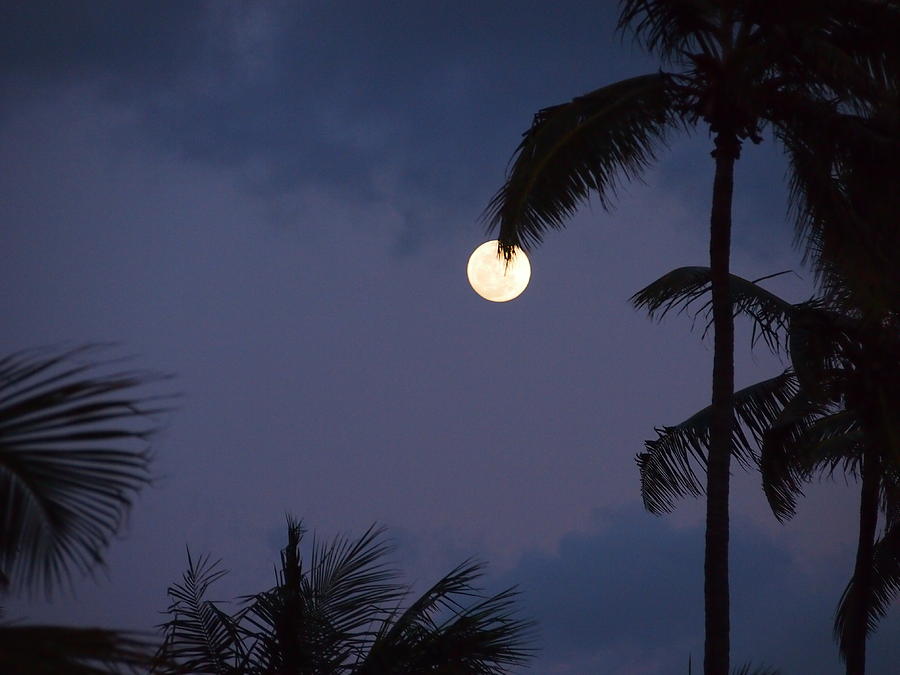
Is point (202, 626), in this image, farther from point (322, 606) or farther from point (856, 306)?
point (856, 306)

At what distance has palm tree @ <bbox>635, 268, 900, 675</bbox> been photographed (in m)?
10.4

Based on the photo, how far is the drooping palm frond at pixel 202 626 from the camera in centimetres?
653

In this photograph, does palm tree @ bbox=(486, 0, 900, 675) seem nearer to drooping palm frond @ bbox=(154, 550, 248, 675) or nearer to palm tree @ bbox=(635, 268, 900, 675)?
palm tree @ bbox=(635, 268, 900, 675)

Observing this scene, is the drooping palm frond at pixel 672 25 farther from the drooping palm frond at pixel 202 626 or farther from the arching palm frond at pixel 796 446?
the drooping palm frond at pixel 202 626

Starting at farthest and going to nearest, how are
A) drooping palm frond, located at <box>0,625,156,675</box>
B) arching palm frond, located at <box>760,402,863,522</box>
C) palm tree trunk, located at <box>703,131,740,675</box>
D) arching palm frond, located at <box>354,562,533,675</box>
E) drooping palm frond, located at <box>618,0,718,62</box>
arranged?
arching palm frond, located at <box>760,402,863,522</box>
drooping palm frond, located at <box>618,0,718,62</box>
palm tree trunk, located at <box>703,131,740,675</box>
arching palm frond, located at <box>354,562,533,675</box>
drooping palm frond, located at <box>0,625,156,675</box>

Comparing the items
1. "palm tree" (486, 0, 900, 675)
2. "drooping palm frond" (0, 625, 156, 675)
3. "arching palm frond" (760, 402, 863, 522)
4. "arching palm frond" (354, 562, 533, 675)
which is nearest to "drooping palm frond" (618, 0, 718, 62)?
"palm tree" (486, 0, 900, 675)

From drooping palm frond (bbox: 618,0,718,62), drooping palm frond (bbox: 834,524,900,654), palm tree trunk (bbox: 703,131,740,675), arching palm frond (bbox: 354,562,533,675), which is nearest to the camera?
arching palm frond (bbox: 354,562,533,675)

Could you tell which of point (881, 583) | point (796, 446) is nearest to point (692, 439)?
point (796, 446)

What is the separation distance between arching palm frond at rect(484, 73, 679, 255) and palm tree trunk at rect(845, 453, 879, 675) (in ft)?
19.2

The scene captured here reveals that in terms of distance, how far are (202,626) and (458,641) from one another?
2.31 m

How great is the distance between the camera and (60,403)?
2.58 meters

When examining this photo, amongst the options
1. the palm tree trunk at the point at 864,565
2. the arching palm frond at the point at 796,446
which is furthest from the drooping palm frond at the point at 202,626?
the palm tree trunk at the point at 864,565

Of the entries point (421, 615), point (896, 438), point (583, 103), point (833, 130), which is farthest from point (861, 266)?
point (421, 615)

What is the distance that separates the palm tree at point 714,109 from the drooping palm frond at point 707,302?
1016 millimetres
